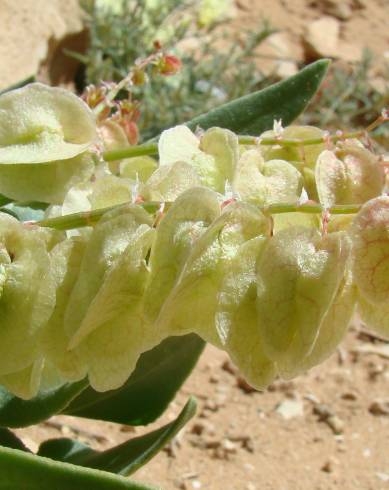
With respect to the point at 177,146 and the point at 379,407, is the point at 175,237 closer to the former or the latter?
the point at 177,146

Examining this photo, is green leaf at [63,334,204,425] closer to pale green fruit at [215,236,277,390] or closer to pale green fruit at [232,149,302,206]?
pale green fruit at [232,149,302,206]

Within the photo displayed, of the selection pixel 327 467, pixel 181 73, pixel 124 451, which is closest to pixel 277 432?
pixel 327 467

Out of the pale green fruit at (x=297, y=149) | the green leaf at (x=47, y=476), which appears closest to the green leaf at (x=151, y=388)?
the pale green fruit at (x=297, y=149)

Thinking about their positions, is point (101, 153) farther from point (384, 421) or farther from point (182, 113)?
point (182, 113)

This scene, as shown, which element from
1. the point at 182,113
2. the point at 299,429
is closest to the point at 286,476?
the point at 299,429

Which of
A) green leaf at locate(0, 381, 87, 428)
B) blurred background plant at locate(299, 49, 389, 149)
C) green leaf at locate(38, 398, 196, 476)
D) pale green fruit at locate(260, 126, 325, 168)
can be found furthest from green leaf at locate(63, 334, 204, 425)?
blurred background plant at locate(299, 49, 389, 149)

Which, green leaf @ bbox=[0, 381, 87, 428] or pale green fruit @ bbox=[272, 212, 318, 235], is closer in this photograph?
pale green fruit @ bbox=[272, 212, 318, 235]
